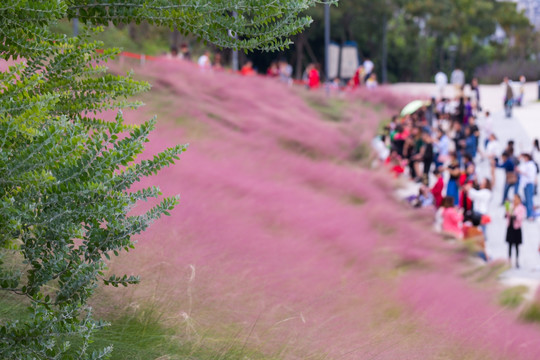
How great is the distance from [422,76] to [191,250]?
51.2m

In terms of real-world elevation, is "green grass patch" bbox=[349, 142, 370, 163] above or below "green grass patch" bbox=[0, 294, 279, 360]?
above

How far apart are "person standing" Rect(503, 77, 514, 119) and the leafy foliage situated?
2665 cm

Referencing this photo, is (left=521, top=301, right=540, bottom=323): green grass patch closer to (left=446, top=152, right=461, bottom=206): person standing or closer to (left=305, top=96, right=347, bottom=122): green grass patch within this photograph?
(left=305, top=96, right=347, bottom=122): green grass patch

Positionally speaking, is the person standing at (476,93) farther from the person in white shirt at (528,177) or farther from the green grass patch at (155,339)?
the green grass patch at (155,339)

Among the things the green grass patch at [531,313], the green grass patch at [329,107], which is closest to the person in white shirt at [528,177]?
the green grass patch at [329,107]

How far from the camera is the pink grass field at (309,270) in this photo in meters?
5.10

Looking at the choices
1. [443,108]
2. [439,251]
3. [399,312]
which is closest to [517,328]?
[399,312]

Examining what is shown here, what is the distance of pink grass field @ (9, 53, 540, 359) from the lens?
16.7ft

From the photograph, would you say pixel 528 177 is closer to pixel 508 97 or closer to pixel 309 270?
pixel 309 270

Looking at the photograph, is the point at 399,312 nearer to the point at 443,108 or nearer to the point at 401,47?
the point at 443,108

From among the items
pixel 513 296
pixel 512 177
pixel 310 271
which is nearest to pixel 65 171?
pixel 310 271

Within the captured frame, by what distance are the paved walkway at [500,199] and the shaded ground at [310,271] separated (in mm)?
798

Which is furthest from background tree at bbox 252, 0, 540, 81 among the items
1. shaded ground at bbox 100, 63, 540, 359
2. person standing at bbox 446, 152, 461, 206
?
shaded ground at bbox 100, 63, 540, 359

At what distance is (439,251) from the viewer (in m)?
6.45
